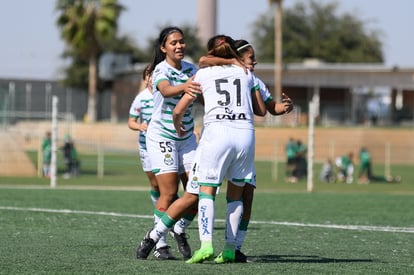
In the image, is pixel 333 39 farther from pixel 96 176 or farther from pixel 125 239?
pixel 125 239

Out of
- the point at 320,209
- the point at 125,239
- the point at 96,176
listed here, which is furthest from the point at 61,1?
the point at 125,239

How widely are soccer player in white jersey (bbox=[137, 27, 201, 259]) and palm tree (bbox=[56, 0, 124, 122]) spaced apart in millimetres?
60329

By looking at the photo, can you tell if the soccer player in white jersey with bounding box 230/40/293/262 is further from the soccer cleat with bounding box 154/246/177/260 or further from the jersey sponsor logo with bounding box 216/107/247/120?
the soccer cleat with bounding box 154/246/177/260

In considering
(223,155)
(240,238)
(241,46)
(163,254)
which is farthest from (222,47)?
(163,254)

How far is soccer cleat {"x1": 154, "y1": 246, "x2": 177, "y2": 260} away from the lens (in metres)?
9.77

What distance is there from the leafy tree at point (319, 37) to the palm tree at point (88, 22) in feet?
110

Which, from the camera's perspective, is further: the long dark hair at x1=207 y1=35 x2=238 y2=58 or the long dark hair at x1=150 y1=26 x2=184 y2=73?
the long dark hair at x1=150 y1=26 x2=184 y2=73

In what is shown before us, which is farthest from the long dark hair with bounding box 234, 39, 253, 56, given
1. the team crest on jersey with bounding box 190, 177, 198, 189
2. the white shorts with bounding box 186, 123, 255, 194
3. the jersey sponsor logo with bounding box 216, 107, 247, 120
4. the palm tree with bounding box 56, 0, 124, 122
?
the palm tree with bounding box 56, 0, 124, 122

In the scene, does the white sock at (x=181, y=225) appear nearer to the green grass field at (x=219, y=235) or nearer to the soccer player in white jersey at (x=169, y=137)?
the soccer player in white jersey at (x=169, y=137)

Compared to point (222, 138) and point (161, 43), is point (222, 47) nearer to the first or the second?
point (222, 138)

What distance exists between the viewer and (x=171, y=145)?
10.0m

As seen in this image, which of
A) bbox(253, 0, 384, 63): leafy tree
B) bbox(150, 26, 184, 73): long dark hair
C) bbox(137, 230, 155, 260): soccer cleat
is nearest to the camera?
bbox(137, 230, 155, 260): soccer cleat

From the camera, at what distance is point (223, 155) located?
8.89 meters

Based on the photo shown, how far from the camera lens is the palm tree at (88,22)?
70000 mm
